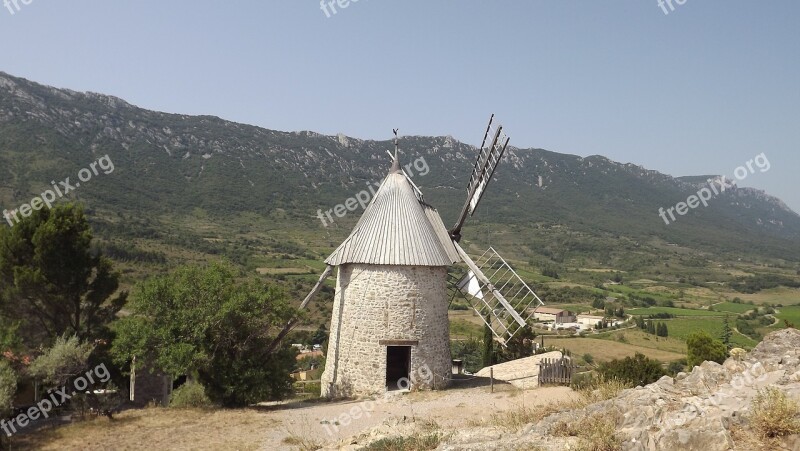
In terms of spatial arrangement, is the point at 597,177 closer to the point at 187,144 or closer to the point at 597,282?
the point at 597,282

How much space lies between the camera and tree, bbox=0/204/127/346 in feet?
49.1

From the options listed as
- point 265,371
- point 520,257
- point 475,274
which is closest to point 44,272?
point 265,371

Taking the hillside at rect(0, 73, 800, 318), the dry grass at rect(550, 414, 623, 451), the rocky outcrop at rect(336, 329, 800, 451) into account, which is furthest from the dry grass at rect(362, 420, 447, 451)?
the hillside at rect(0, 73, 800, 318)

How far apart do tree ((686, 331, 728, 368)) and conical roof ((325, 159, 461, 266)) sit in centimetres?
937

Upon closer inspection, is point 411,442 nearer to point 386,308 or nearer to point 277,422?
point 277,422

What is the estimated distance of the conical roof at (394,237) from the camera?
15469mm

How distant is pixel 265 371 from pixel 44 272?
275 inches

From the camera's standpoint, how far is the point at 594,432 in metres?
7.30

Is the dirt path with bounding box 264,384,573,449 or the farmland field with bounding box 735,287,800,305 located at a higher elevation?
the dirt path with bounding box 264,384,573,449

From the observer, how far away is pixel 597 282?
3698 inches

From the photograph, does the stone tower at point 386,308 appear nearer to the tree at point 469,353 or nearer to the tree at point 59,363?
the tree at point 59,363

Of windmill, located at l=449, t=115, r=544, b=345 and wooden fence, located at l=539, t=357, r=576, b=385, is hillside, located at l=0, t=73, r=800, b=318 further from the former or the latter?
wooden fence, located at l=539, t=357, r=576, b=385

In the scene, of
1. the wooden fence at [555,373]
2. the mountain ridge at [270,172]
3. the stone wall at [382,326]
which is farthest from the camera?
the mountain ridge at [270,172]

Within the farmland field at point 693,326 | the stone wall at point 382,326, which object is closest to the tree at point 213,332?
the stone wall at point 382,326
